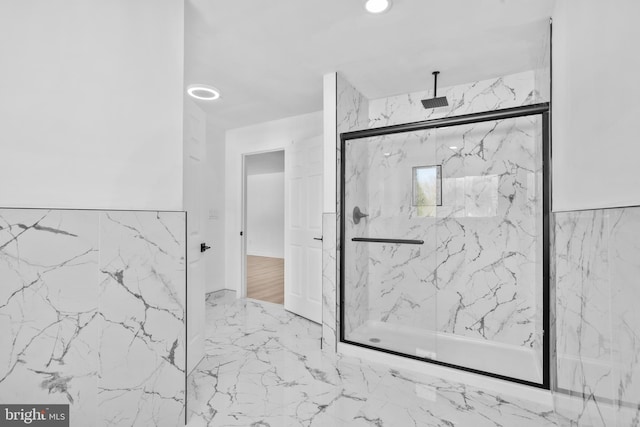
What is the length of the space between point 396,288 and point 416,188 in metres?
0.84

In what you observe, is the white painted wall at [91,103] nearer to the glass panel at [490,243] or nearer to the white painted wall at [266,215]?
the glass panel at [490,243]

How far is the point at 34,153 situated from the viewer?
125cm

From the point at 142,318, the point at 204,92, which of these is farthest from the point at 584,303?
the point at 204,92

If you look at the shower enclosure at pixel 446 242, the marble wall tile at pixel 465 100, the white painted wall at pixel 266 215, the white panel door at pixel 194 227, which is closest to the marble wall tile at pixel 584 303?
the shower enclosure at pixel 446 242

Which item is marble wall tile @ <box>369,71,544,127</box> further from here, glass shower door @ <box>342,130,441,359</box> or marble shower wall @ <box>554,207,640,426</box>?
marble shower wall @ <box>554,207,640,426</box>

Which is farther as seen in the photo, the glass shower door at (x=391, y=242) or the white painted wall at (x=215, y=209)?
the white painted wall at (x=215, y=209)

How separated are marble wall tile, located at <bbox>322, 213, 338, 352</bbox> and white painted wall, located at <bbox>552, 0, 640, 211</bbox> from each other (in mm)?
1607

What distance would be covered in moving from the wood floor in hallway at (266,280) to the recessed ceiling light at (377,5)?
3.35m

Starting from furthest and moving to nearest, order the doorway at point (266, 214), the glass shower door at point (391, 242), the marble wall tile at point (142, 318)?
the doorway at point (266, 214) < the glass shower door at point (391, 242) < the marble wall tile at point (142, 318)

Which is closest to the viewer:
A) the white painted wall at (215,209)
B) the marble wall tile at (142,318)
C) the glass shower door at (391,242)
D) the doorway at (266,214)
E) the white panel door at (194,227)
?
the marble wall tile at (142,318)

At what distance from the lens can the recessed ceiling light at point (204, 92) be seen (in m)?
2.92

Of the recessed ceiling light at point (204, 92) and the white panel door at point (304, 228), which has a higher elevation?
the recessed ceiling light at point (204, 92)

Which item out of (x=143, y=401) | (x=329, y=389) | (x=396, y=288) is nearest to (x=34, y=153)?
(x=143, y=401)

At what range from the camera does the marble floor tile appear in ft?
5.58
